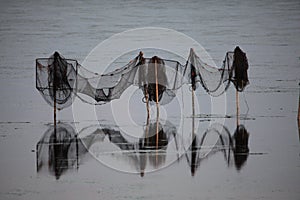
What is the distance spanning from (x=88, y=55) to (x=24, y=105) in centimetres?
751

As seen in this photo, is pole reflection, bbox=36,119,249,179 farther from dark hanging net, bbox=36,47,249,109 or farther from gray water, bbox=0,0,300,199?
dark hanging net, bbox=36,47,249,109

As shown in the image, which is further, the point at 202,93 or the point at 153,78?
the point at 202,93

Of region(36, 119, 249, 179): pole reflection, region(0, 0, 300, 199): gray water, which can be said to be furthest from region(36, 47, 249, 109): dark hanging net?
region(36, 119, 249, 179): pole reflection

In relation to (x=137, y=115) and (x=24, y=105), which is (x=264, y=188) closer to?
(x=137, y=115)

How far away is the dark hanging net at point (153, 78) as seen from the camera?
16562mm

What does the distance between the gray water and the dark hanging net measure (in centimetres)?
73

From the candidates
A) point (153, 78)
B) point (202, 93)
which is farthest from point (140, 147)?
point (202, 93)

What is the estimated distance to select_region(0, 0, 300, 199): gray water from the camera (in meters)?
9.18

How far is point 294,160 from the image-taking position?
1094 centimetres

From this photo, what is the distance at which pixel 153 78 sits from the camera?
1700cm

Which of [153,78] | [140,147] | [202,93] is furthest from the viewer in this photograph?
[202,93]

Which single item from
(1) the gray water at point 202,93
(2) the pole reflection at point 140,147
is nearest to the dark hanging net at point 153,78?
(1) the gray water at point 202,93

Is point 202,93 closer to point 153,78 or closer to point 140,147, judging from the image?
point 153,78

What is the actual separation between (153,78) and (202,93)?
3245 mm
